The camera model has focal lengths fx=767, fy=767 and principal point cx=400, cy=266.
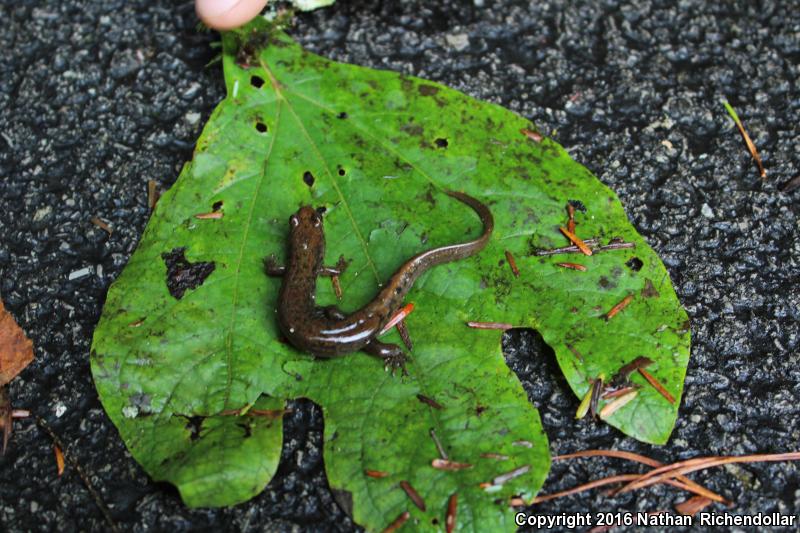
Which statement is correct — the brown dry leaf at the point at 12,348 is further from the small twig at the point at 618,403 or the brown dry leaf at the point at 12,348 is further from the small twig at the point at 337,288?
the small twig at the point at 618,403

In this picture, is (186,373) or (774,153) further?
(774,153)

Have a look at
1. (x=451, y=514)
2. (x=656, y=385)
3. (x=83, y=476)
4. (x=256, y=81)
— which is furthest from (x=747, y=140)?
(x=83, y=476)

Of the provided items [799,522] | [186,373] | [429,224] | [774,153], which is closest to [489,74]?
[429,224]

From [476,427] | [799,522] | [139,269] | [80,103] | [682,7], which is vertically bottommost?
[799,522]

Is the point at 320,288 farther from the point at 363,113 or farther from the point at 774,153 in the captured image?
the point at 774,153

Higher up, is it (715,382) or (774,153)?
(774,153)
